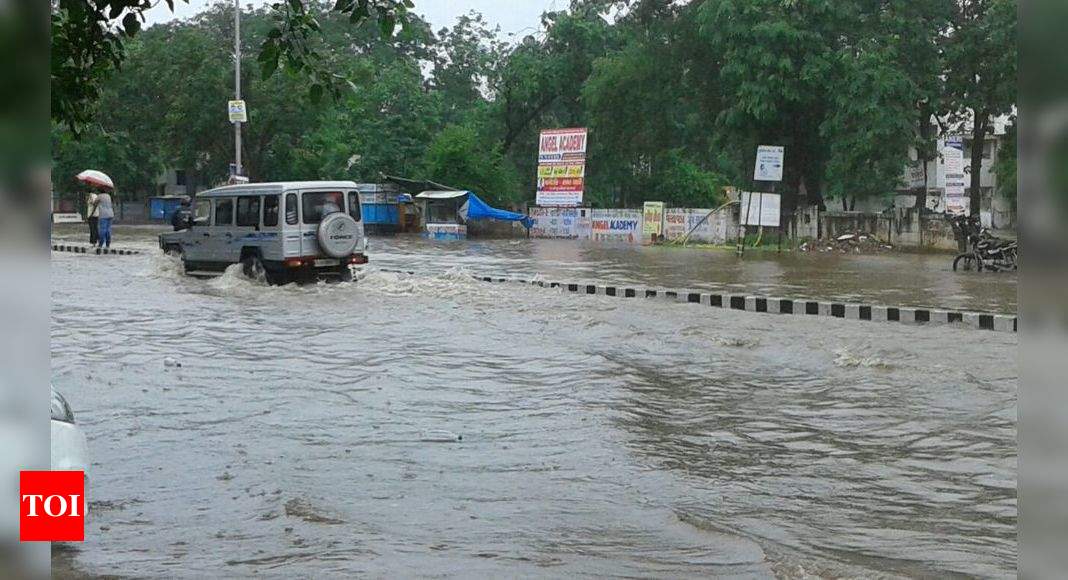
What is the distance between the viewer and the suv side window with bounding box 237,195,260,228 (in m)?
19.1

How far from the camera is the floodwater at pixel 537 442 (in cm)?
542

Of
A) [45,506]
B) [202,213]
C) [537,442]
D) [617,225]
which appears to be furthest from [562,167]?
[45,506]

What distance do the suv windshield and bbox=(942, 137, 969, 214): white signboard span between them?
53.1ft

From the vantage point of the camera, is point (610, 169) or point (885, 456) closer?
point (885, 456)

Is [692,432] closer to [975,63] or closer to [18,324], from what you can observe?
[18,324]

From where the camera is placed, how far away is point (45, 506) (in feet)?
6.63

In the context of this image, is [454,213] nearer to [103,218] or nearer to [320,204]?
[103,218]

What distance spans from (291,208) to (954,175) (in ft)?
58.3

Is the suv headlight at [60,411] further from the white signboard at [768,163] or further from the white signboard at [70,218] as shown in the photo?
the white signboard at [70,218]

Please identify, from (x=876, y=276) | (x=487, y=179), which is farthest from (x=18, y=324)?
(x=487, y=179)

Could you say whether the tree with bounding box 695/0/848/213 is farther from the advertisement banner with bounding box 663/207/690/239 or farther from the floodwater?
the floodwater

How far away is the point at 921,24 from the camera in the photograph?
34.4m

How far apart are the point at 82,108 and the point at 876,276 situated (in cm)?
1894

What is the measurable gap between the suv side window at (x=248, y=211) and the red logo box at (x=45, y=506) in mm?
17111
